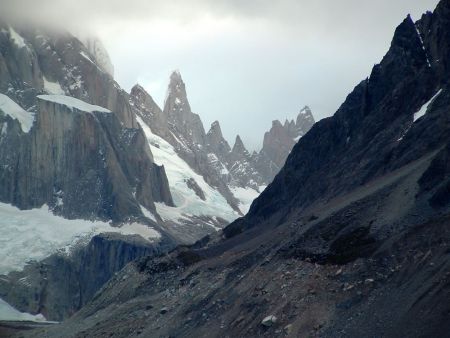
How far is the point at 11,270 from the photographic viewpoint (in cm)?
18725

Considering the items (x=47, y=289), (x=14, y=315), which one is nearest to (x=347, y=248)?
(x=14, y=315)

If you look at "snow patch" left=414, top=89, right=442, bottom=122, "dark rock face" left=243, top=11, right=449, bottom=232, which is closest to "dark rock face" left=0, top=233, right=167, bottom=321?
"dark rock face" left=243, top=11, right=449, bottom=232

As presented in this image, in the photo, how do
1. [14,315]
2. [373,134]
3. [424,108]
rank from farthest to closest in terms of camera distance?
[14,315] < [373,134] < [424,108]

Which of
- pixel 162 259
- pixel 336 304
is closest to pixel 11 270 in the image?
pixel 162 259

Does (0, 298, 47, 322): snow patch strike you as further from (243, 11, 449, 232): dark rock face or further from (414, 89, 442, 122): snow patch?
(414, 89, 442, 122): snow patch

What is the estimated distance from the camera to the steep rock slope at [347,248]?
5431cm

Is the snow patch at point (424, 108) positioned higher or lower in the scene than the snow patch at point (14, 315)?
lower

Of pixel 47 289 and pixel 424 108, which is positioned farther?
pixel 47 289

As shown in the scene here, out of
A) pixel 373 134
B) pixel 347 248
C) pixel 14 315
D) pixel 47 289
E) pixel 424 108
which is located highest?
pixel 47 289

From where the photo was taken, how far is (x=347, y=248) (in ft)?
→ 212

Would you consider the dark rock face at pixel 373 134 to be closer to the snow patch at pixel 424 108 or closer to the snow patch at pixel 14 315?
the snow patch at pixel 424 108

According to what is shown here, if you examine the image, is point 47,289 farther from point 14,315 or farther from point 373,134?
point 373,134

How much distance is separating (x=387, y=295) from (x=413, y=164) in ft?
86.3

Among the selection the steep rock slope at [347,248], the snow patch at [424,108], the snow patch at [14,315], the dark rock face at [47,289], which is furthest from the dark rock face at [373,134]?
the dark rock face at [47,289]
